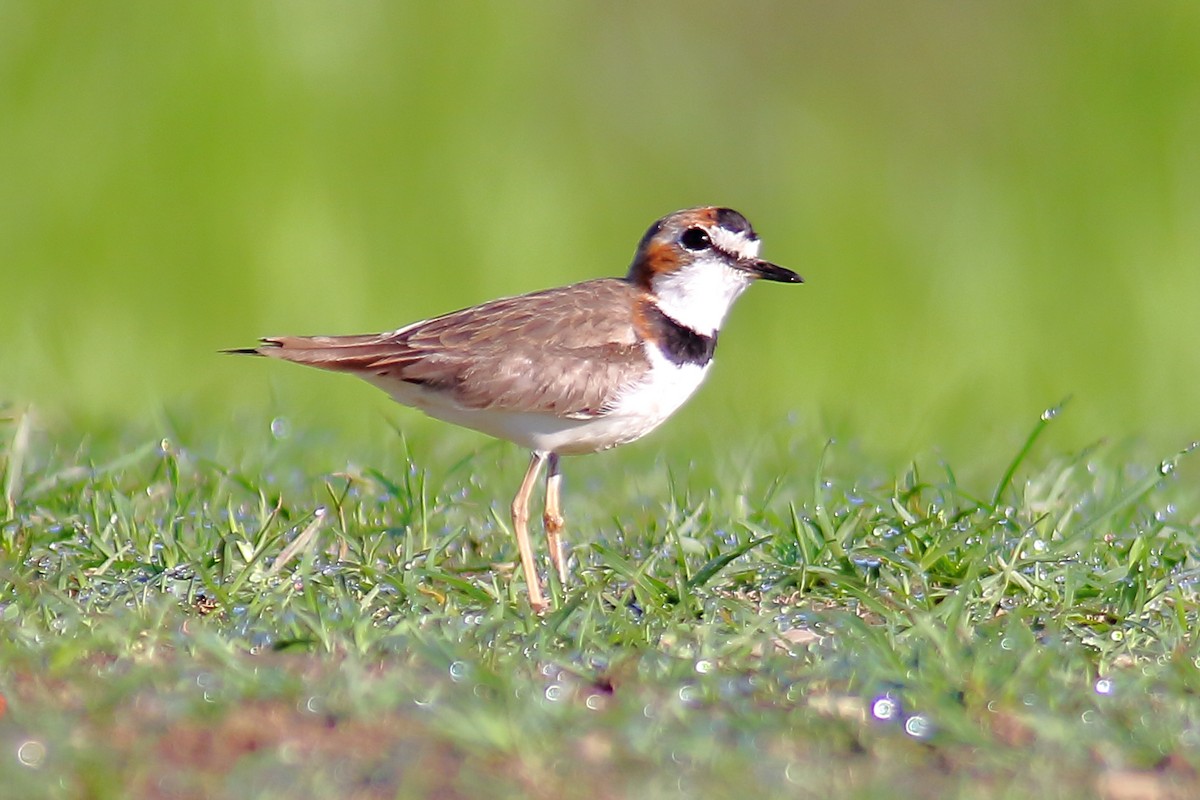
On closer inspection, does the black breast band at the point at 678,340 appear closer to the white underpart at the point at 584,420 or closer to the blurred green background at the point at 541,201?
the white underpart at the point at 584,420

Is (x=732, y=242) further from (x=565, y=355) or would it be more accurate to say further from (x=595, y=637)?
(x=595, y=637)

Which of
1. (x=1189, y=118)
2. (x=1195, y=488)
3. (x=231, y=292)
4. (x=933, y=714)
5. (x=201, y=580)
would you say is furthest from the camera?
(x=1189, y=118)

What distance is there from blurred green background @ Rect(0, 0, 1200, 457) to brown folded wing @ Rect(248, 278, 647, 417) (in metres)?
3.37

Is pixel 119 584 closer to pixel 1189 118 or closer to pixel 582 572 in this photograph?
pixel 582 572

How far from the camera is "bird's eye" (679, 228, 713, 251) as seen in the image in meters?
5.81

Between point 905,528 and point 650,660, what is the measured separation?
117cm

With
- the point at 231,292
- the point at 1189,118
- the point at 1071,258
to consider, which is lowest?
the point at 231,292

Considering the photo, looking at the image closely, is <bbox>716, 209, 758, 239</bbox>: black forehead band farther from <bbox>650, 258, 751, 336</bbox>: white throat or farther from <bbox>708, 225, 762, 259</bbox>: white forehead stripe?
<bbox>650, 258, 751, 336</bbox>: white throat

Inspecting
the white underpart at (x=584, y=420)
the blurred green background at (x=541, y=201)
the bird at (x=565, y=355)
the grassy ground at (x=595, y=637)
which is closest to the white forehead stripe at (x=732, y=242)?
the bird at (x=565, y=355)

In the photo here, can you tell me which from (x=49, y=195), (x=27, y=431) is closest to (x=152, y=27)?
(x=49, y=195)

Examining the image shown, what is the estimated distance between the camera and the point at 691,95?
11859 millimetres

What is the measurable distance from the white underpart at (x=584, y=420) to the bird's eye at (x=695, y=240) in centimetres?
49

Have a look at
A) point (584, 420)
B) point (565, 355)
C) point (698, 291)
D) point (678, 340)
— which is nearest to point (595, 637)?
point (584, 420)

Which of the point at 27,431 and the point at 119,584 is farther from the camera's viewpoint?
the point at 27,431
